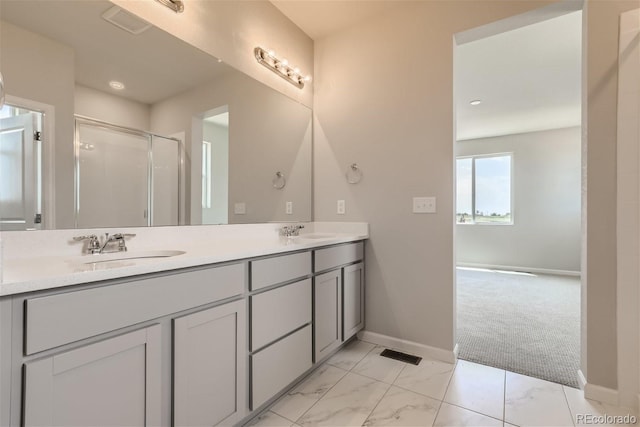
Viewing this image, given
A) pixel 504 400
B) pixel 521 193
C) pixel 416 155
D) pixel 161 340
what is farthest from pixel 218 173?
pixel 521 193

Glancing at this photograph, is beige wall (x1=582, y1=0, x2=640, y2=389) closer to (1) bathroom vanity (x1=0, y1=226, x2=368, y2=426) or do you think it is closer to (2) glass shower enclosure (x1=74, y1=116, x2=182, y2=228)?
(1) bathroom vanity (x1=0, y1=226, x2=368, y2=426)

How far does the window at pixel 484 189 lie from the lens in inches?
220

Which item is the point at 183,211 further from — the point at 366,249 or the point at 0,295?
the point at 366,249

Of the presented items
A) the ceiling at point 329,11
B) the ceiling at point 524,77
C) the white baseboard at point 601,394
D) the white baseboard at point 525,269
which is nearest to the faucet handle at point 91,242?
the ceiling at point 329,11

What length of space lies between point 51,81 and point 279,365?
5.47ft

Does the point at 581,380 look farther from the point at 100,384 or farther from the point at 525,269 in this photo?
the point at 525,269

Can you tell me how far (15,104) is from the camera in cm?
114

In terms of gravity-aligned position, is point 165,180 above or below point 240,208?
above

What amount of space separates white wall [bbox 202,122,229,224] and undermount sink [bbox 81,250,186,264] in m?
0.38

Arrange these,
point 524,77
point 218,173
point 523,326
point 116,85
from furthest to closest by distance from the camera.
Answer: point 524,77, point 523,326, point 218,173, point 116,85

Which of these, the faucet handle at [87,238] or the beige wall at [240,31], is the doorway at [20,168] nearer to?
the faucet handle at [87,238]

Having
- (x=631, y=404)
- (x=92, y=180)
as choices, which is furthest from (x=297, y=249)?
(x=631, y=404)

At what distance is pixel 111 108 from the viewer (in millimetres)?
1433

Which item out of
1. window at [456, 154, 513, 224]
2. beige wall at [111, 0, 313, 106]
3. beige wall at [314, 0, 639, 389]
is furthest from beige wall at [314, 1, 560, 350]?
window at [456, 154, 513, 224]
